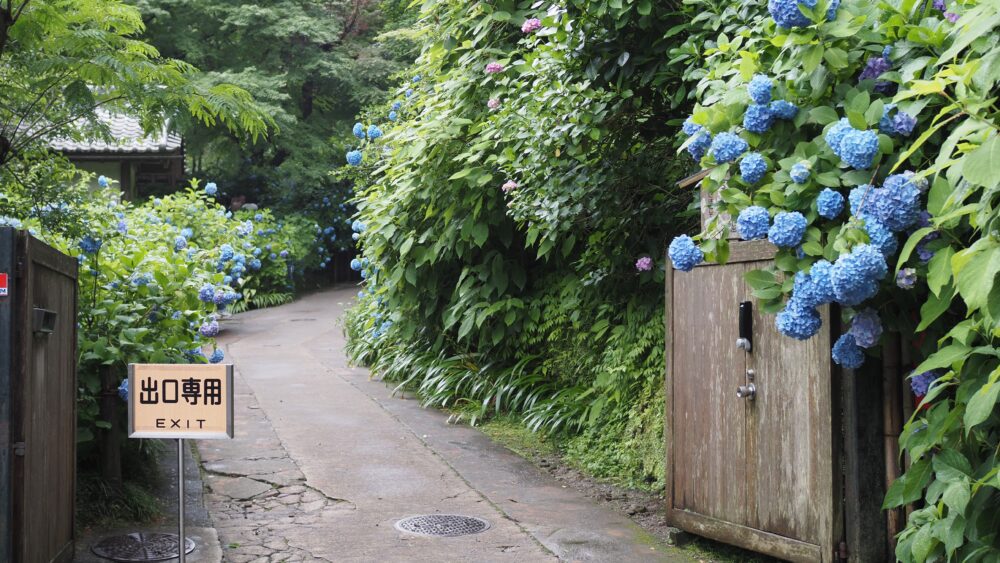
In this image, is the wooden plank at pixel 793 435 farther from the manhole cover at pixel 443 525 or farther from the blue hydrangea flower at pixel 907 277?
the manhole cover at pixel 443 525

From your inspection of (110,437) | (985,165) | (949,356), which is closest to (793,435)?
(949,356)

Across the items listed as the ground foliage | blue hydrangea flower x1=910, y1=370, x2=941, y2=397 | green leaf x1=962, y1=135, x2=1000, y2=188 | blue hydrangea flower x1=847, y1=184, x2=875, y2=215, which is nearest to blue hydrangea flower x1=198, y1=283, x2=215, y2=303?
the ground foliage

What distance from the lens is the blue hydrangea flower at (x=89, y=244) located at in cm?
652

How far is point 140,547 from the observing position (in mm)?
5645

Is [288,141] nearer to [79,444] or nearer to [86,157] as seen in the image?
[86,157]

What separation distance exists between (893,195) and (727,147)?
726mm

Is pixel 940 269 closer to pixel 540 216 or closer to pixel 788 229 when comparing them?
pixel 788 229

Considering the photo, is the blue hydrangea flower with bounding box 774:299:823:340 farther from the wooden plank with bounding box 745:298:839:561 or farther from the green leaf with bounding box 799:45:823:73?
the wooden plank with bounding box 745:298:839:561

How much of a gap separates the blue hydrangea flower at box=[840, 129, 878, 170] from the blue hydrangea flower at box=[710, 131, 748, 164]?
46 centimetres

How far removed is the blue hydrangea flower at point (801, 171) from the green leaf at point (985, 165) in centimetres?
88

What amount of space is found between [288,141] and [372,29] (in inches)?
181

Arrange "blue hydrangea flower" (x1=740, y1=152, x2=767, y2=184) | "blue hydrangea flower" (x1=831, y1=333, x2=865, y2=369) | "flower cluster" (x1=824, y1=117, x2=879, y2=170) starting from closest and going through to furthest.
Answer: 1. "flower cluster" (x1=824, y1=117, x2=879, y2=170)
2. "blue hydrangea flower" (x1=740, y1=152, x2=767, y2=184)
3. "blue hydrangea flower" (x1=831, y1=333, x2=865, y2=369)

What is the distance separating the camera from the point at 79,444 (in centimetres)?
620

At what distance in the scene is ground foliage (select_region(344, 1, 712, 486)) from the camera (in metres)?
7.19
